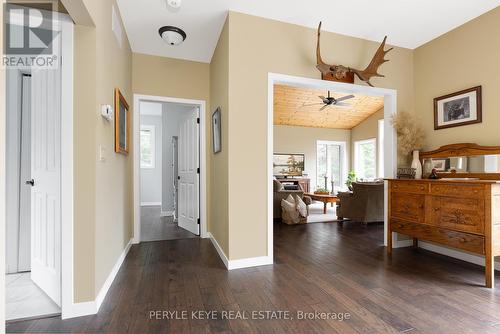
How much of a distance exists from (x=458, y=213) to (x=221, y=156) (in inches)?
95.7

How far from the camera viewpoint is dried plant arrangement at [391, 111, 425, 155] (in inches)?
125

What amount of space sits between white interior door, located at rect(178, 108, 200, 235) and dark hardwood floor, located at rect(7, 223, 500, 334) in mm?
792

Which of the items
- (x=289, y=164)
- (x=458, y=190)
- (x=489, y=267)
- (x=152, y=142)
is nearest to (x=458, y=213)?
(x=458, y=190)

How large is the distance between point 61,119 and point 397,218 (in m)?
3.46

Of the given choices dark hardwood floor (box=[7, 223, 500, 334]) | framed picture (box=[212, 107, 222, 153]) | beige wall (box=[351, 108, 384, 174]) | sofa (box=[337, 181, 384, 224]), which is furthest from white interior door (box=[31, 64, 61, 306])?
beige wall (box=[351, 108, 384, 174])

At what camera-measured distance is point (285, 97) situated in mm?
6938

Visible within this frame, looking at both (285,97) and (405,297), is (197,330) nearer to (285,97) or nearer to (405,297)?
(405,297)

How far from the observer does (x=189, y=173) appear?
402 centimetres

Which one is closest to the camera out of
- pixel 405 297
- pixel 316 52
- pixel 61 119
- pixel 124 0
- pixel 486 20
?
pixel 61 119

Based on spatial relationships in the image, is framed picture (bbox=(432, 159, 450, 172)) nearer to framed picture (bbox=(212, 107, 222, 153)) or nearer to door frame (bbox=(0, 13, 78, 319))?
framed picture (bbox=(212, 107, 222, 153))

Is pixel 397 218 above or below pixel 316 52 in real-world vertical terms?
below

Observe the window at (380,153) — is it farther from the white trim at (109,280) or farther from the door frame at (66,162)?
the door frame at (66,162)

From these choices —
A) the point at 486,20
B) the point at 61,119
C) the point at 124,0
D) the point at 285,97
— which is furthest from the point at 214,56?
the point at 285,97

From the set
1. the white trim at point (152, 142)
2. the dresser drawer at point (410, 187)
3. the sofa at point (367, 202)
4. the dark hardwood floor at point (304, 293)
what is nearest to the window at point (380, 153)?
the sofa at point (367, 202)
